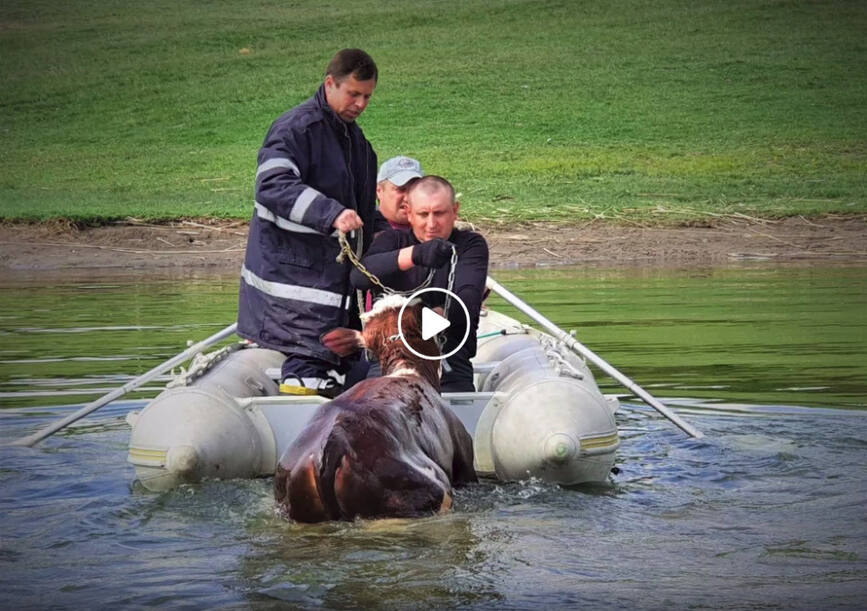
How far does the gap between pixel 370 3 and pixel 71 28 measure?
346 inches

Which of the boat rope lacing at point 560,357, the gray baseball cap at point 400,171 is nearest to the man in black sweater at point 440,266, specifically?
the boat rope lacing at point 560,357

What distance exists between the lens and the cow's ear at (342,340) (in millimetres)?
6422

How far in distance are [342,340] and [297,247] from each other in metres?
1.20

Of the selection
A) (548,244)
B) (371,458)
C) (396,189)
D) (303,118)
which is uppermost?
(303,118)

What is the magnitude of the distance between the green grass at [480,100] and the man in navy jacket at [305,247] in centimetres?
1393

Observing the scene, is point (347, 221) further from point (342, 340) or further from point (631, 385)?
point (631, 385)

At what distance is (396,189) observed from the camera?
27.7 feet

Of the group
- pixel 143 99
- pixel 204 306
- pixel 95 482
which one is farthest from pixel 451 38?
pixel 95 482

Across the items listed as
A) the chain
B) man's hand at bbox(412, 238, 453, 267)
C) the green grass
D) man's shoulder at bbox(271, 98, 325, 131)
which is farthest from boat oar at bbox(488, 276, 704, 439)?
the green grass

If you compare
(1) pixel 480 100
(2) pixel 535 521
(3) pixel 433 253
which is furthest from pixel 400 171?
(1) pixel 480 100

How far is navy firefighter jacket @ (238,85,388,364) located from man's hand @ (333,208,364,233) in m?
0.19

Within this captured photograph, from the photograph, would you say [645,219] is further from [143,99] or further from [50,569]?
[143,99]

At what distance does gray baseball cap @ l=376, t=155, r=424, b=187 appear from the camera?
27.5 feet

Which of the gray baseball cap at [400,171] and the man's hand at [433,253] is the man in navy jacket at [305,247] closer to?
the man's hand at [433,253]
